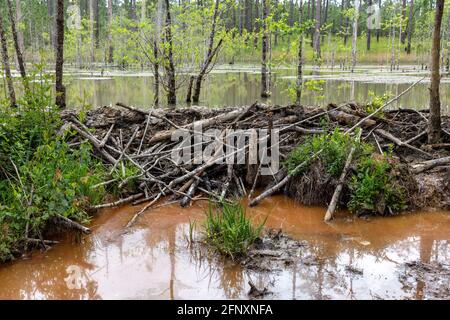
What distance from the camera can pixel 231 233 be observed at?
448 centimetres

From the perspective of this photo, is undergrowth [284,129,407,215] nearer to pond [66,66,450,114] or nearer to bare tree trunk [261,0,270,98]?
pond [66,66,450,114]

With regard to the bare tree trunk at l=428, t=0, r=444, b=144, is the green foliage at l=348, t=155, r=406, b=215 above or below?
below

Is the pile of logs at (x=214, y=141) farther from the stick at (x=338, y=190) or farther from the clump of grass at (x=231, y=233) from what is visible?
the clump of grass at (x=231, y=233)

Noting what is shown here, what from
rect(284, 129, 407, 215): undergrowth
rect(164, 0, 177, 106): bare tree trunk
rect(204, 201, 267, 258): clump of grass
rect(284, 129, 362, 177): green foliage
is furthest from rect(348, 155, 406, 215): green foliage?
rect(164, 0, 177, 106): bare tree trunk

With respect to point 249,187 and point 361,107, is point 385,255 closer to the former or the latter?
point 249,187

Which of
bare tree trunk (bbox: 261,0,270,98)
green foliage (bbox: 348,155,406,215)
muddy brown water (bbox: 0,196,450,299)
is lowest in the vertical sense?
muddy brown water (bbox: 0,196,450,299)

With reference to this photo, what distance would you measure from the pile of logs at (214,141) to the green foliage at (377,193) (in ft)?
0.85

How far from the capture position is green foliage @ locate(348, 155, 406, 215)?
562cm

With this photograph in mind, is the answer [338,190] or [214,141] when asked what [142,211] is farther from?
[338,190]

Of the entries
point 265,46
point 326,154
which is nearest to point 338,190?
point 326,154

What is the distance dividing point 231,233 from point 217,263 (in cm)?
33

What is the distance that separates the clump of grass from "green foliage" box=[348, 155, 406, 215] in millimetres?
1680
